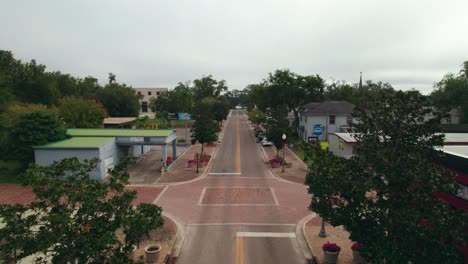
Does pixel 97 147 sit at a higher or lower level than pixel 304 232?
higher

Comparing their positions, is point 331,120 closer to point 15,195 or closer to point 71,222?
point 15,195

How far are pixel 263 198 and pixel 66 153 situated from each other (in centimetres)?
1859

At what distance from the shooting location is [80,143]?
30469 millimetres

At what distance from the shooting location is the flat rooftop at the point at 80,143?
95.9 ft

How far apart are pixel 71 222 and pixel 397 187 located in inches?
383

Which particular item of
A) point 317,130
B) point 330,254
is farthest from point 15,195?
point 317,130

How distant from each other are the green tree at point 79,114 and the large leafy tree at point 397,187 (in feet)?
143

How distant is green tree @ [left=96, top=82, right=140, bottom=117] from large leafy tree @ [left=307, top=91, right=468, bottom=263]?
76.8 meters

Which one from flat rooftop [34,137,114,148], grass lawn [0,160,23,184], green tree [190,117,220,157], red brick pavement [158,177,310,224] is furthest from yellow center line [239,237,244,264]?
grass lawn [0,160,23,184]

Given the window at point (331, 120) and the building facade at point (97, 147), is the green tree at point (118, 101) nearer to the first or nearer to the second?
the building facade at point (97, 147)

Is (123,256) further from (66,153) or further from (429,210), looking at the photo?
(66,153)

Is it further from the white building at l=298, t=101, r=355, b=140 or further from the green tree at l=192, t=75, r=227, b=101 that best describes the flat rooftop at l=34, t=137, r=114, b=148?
the green tree at l=192, t=75, r=227, b=101

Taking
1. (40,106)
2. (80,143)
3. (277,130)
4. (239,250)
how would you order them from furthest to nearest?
(40,106), (277,130), (80,143), (239,250)

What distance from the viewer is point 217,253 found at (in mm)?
15852
